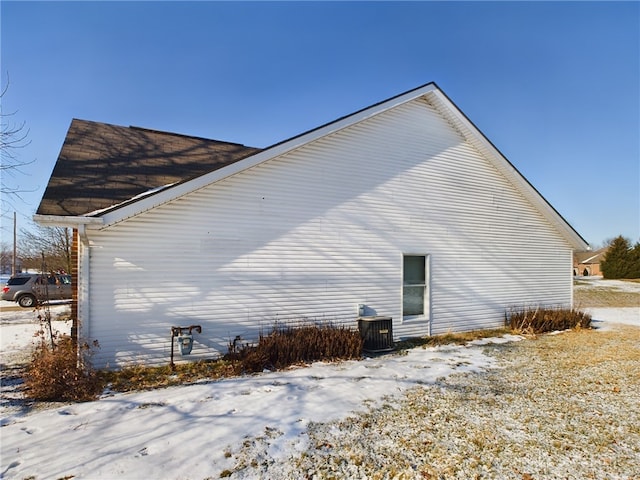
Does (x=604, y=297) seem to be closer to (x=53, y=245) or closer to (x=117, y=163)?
(x=117, y=163)

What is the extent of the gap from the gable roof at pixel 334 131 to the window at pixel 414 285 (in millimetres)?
3961

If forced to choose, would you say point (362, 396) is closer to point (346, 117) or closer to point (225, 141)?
point (346, 117)

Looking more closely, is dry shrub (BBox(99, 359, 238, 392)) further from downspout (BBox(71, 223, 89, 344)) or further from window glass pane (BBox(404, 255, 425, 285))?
window glass pane (BBox(404, 255, 425, 285))

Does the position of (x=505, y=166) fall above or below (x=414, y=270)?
above

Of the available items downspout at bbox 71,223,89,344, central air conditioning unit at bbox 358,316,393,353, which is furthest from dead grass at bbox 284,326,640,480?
downspout at bbox 71,223,89,344

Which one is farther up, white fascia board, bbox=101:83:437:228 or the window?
white fascia board, bbox=101:83:437:228

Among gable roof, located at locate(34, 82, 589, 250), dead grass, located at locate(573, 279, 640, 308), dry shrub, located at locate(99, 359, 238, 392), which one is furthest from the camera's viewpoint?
dead grass, located at locate(573, 279, 640, 308)

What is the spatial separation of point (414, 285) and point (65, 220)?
26.0 ft

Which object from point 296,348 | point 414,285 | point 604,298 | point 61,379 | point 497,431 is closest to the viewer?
point 497,431

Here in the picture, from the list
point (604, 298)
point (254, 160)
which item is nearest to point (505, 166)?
point (254, 160)

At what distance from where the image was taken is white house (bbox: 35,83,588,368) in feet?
21.0

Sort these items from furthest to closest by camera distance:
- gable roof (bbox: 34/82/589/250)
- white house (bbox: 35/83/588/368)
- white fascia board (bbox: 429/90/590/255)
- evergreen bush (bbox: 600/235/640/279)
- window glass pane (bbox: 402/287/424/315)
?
evergreen bush (bbox: 600/235/640/279), white fascia board (bbox: 429/90/590/255), window glass pane (bbox: 402/287/424/315), white house (bbox: 35/83/588/368), gable roof (bbox: 34/82/589/250)

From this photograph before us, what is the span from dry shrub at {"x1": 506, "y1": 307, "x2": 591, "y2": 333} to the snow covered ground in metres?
5.17

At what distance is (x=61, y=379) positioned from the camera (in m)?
5.10
